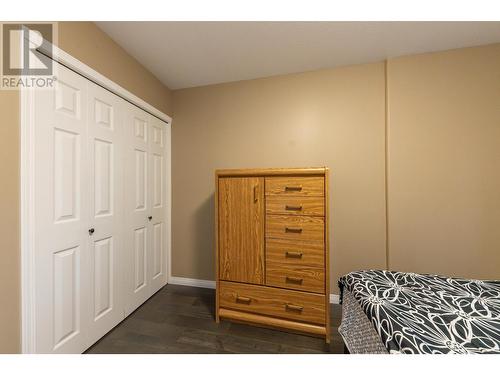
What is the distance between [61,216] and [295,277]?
1.67 meters

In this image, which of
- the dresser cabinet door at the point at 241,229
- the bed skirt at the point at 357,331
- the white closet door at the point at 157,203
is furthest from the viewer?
the white closet door at the point at 157,203

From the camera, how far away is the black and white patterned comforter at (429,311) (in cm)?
78

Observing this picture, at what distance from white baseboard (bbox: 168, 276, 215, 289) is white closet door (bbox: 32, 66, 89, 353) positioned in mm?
1151

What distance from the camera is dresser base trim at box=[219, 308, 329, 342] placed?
165 cm

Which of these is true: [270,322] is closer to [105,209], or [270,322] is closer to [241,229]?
[241,229]

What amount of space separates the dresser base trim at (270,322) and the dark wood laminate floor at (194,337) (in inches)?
2.3

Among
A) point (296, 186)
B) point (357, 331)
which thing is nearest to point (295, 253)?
point (296, 186)

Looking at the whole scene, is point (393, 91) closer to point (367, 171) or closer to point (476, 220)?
point (367, 171)

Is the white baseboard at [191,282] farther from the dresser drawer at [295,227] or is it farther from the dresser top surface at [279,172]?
the dresser top surface at [279,172]

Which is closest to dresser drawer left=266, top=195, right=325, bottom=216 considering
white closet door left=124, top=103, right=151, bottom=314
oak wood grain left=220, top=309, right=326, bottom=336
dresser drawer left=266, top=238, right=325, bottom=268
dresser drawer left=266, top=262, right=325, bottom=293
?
dresser drawer left=266, top=238, right=325, bottom=268

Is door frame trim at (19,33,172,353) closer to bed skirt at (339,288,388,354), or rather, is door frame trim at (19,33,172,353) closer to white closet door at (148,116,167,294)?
white closet door at (148,116,167,294)

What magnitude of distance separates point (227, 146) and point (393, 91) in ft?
5.65

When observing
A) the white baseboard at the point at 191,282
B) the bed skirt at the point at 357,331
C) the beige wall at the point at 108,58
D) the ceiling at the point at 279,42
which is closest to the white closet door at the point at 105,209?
the beige wall at the point at 108,58

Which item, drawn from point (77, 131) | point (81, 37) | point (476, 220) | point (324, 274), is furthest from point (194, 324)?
point (476, 220)
